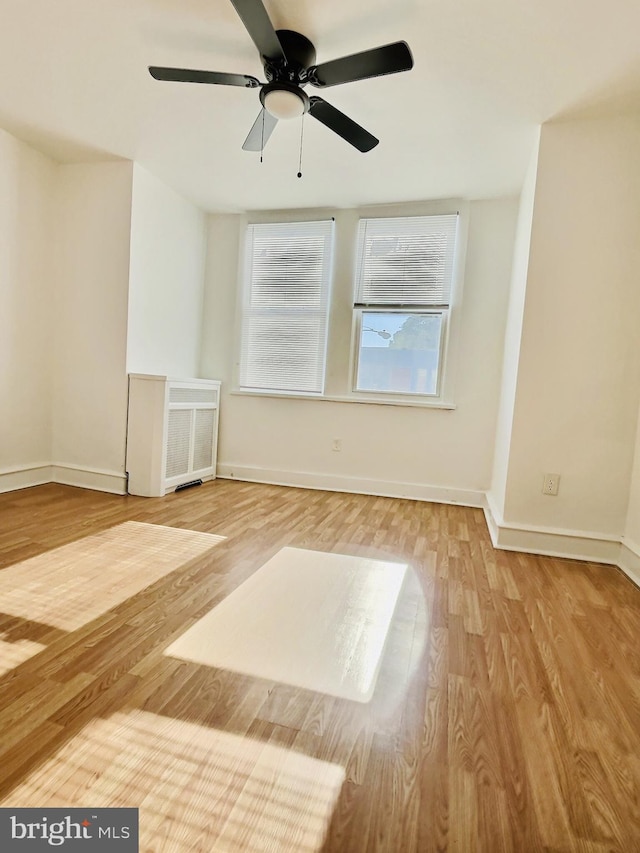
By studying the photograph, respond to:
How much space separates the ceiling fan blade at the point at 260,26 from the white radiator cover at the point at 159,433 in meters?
2.08

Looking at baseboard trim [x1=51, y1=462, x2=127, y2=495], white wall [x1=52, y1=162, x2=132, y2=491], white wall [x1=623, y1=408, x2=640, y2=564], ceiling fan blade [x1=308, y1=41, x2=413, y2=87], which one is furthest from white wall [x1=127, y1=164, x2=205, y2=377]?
white wall [x1=623, y1=408, x2=640, y2=564]

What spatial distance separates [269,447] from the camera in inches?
159

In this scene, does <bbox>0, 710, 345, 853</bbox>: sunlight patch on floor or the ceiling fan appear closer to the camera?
<bbox>0, 710, 345, 853</bbox>: sunlight patch on floor

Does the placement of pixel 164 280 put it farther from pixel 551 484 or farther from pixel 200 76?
pixel 551 484

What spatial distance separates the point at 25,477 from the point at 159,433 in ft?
3.68

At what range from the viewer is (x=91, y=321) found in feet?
11.1

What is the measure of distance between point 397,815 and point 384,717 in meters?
0.28

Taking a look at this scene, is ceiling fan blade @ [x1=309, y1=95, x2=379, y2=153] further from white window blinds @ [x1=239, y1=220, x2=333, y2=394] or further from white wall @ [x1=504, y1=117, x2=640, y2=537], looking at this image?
white window blinds @ [x1=239, y1=220, x2=333, y2=394]

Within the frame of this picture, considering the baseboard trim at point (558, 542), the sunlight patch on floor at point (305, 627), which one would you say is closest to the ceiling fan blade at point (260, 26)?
Result: the sunlight patch on floor at point (305, 627)

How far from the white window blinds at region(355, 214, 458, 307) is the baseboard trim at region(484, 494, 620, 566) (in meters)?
1.97

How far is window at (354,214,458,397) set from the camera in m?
3.59

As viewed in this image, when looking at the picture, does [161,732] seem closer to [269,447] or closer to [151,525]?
[151,525]

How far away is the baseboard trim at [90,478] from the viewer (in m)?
3.33

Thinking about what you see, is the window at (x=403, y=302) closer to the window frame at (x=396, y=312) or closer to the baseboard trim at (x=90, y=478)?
the window frame at (x=396, y=312)
